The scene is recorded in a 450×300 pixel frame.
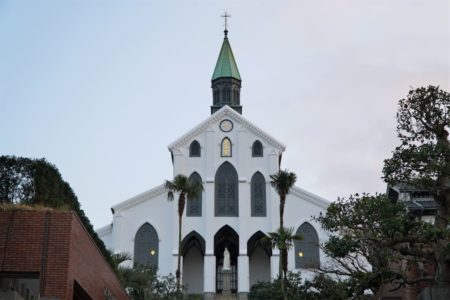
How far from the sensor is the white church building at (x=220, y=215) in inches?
2302

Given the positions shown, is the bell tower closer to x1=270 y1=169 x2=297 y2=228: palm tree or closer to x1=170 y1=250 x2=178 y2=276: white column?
x1=170 y1=250 x2=178 y2=276: white column

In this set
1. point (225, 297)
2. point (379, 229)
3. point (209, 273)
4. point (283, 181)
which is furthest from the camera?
point (209, 273)

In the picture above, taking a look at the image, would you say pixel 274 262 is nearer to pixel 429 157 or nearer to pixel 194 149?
pixel 194 149

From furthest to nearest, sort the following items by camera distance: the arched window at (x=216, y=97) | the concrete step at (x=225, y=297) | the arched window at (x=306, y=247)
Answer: the arched window at (x=216, y=97) → the arched window at (x=306, y=247) → the concrete step at (x=225, y=297)

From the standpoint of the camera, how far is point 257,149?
204 feet

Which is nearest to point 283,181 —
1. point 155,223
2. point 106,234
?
point 155,223

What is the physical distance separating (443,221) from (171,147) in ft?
141

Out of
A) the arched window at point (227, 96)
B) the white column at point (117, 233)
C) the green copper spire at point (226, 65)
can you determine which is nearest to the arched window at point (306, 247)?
the white column at point (117, 233)

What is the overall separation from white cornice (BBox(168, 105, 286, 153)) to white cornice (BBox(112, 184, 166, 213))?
396cm

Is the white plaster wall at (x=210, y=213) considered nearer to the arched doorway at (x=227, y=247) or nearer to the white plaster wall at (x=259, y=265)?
the white plaster wall at (x=259, y=265)

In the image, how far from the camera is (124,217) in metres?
59.3

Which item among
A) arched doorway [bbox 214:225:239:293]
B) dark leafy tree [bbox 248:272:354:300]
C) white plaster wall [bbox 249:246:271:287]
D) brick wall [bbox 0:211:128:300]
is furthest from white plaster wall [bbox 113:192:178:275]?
brick wall [bbox 0:211:128:300]

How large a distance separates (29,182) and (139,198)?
39591mm

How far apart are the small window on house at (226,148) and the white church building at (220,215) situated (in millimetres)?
86
